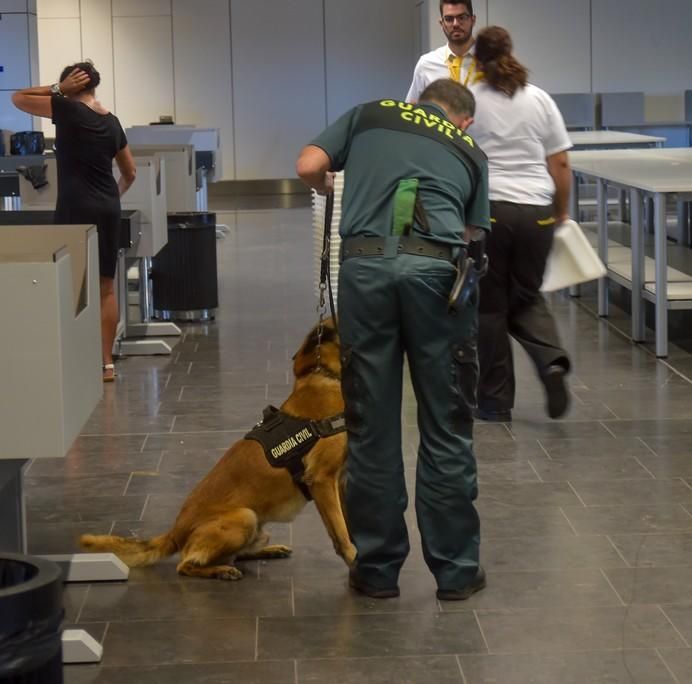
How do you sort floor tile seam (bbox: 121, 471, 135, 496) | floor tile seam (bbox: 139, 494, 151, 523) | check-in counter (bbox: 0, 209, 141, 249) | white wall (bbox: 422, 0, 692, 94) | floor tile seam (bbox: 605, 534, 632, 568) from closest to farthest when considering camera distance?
1. floor tile seam (bbox: 605, 534, 632, 568)
2. floor tile seam (bbox: 139, 494, 151, 523)
3. floor tile seam (bbox: 121, 471, 135, 496)
4. check-in counter (bbox: 0, 209, 141, 249)
5. white wall (bbox: 422, 0, 692, 94)

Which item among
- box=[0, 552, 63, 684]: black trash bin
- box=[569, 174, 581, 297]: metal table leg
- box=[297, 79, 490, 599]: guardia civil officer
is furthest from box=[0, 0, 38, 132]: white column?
box=[0, 552, 63, 684]: black trash bin

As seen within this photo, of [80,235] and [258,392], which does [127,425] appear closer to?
[258,392]

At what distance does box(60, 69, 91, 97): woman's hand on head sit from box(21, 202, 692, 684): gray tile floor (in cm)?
144

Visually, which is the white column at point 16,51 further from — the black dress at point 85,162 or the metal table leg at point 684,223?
the black dress at point 85,162

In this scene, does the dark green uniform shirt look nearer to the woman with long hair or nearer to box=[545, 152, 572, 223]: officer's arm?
the woman with long hair

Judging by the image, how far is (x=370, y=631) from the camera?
362 cm

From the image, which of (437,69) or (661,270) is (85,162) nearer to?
(437,69)

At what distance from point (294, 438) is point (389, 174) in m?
0.79

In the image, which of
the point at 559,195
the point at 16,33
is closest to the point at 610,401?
the point at 559,195

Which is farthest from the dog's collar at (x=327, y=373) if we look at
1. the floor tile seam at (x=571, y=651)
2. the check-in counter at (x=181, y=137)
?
the check-in counter at (x=181, y=137)

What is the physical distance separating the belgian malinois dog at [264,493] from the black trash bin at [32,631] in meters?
1.97

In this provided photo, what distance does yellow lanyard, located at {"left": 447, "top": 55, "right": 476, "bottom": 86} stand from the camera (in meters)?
5.71

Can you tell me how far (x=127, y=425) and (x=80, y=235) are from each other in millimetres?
2525

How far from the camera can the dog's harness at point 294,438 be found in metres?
3.91
